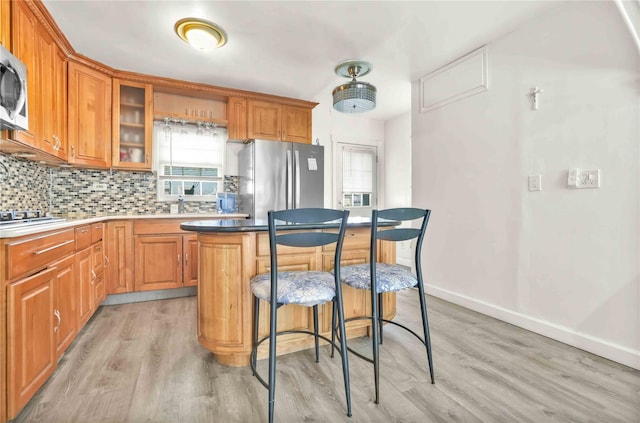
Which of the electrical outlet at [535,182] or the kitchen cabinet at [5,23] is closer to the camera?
the kitchen cabinet at [5,23]

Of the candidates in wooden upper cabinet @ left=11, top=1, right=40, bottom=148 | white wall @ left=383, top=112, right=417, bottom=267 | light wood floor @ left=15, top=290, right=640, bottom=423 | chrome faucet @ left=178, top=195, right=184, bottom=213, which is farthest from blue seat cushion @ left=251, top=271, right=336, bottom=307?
white wall @ left=383, top=112, right=417, bottom=267

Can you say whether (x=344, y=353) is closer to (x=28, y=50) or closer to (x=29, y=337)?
(x=29, y=337)

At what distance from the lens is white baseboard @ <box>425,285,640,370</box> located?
1.93 metres

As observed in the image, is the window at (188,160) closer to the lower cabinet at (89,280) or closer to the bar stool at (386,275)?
the lower cabinet at (89,280)

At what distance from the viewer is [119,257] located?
3061 mm

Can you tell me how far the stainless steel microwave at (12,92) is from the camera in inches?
63.1

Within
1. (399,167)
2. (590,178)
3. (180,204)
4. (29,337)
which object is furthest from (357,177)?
(29,337)

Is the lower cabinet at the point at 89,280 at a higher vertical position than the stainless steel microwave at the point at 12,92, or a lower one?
lower

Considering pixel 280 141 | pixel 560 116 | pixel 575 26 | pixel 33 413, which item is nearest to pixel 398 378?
pixel 33 413

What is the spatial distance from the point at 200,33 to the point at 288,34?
28.3 inches

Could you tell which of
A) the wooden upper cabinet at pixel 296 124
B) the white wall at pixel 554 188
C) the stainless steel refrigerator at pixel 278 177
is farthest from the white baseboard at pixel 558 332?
the wooden upper cabinet at pixel 296 124

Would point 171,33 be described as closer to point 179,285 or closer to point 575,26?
point 179,285

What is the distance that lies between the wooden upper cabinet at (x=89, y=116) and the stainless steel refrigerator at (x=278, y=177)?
4.81 ft

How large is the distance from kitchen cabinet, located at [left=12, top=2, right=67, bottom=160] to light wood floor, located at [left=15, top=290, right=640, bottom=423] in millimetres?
1523
